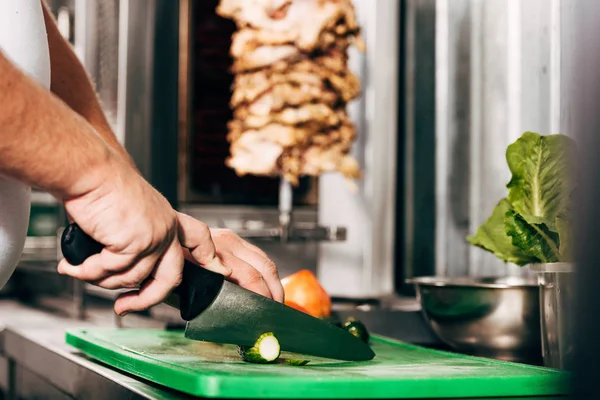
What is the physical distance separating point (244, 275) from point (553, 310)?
35 centimetres

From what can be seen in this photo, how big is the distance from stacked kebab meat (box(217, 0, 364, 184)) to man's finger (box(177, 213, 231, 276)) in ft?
3.89

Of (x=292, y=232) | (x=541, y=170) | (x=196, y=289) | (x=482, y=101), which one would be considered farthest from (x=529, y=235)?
(x=292, y=232)

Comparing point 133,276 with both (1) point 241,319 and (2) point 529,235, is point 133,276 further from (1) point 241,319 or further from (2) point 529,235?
(2) point 529,235

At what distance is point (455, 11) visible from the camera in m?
1.99

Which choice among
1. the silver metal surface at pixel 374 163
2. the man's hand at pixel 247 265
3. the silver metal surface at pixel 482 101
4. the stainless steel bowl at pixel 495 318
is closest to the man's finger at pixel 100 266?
the man's hand at pixel 247 265

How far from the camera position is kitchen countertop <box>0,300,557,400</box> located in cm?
102

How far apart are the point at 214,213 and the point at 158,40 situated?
96 cm

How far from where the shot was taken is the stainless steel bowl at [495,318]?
119 centimetres

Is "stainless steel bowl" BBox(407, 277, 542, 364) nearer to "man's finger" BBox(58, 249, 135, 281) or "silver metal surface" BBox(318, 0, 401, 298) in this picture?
"man's finger" BBox(58, 249, 135, 281)

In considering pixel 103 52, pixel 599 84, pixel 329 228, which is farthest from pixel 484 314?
pixel 103 52

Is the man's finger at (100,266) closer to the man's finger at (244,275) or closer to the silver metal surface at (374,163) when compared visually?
the man's finger at (244,275)

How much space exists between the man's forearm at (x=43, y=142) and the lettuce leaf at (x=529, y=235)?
50 cm

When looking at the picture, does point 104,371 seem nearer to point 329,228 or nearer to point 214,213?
point 329,228

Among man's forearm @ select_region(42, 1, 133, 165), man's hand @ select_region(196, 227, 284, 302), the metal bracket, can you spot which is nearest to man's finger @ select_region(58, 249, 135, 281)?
man's hand @ select_region(196, 227, 284, 302)
